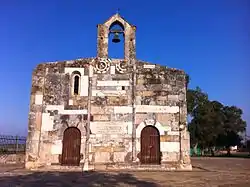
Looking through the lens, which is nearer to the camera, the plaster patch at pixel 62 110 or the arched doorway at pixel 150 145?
the arched doorway at pixel 150 145

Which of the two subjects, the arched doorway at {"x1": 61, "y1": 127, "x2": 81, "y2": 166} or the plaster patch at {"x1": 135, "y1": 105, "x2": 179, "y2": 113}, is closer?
the arched doorway at {"x1": 61, "y1": 127, "x2": 81, "y2": 166}

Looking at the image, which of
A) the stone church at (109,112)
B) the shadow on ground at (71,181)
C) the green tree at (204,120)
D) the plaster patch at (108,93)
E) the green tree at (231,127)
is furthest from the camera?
the green tree at (231,127)

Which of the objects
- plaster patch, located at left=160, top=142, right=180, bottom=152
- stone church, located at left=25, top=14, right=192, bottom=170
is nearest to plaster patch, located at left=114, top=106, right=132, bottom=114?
stone church, located at left=25, top=14, right=192, bottom=170

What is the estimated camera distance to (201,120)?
123 ft

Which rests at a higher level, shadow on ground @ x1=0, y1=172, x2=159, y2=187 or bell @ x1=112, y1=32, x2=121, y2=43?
bell @ x1=112, y1=32, x2=121, y2=43

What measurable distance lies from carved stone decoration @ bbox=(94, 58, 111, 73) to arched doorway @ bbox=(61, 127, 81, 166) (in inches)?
130

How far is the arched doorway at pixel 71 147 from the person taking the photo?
14.2 m

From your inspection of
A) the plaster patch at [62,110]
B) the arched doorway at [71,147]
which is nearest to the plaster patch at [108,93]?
the plaster patch at [62,110]

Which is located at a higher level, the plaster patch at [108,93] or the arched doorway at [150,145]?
the plaster patch at [108,93]

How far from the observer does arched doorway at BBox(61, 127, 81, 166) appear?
1418 cm

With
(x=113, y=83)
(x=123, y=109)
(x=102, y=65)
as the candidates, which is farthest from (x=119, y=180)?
(x=102, y=65)

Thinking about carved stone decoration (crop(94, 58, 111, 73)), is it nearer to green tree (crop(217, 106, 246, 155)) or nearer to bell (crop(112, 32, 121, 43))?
bell (crop(112, 32, 121, 43))

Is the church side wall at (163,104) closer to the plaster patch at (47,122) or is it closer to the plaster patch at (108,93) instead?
the plaster patch at (108,93)

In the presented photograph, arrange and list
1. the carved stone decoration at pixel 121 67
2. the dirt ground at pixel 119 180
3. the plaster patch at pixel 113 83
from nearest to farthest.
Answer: the dirt ground at pixel 119 180 < the plaster patch at pixel 113 83 < the carved stone decoration at pixel 121 67
